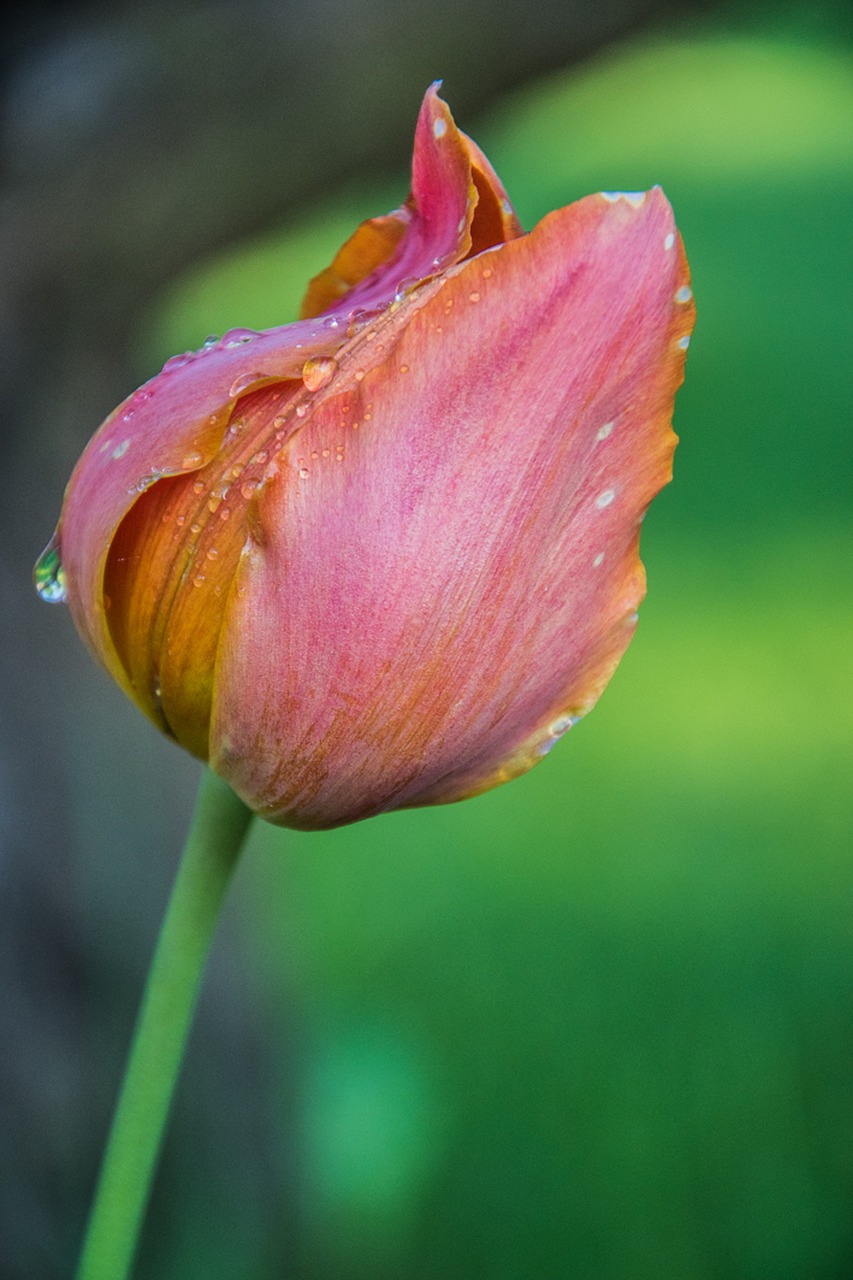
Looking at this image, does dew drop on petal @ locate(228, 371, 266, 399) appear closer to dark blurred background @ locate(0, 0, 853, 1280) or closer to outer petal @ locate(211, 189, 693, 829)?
outer petal @ locate(211, 189, 693, 829)

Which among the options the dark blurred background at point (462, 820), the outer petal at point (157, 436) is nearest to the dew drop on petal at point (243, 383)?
the outer petal at point (157, 436)

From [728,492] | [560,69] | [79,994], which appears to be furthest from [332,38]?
[79,994]

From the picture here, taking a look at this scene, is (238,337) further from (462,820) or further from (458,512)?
(462,820)

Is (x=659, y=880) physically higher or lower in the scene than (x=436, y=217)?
lower

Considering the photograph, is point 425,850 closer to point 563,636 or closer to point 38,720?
point 38,720

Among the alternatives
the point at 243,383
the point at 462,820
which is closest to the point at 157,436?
the point at 243,383

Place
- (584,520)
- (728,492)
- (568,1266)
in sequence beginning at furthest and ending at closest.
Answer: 1. (728,492)
2. (568,1266)
3. (584,520)
